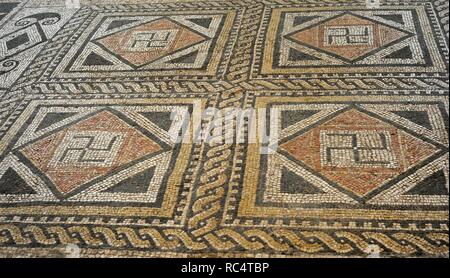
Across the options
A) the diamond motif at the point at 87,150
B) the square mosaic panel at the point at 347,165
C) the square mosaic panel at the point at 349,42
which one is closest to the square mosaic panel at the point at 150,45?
the square mosaic panel at the point at 349,42

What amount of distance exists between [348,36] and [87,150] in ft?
8.16

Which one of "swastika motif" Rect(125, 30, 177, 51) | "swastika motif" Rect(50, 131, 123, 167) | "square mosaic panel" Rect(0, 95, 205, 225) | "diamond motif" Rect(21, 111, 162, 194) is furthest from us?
"swastika motif" Rect(125, 30, 177, 51)

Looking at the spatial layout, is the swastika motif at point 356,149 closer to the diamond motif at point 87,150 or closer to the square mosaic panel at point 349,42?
the square mosaic panel at point 349,42

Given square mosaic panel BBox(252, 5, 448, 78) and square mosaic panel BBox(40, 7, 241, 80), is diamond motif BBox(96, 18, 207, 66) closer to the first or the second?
square mosaic panel BBox(40, 7, 241, 80)

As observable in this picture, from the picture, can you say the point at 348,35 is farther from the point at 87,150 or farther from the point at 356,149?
the point at 87,150

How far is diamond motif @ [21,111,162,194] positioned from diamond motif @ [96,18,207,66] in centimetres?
100

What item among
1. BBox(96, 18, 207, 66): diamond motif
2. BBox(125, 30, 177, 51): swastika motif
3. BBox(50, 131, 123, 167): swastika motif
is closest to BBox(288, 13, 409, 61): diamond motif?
BBox(96, 18, 207, 66): diamond motif

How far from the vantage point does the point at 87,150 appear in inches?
162

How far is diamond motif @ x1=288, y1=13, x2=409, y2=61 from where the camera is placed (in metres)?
5.08

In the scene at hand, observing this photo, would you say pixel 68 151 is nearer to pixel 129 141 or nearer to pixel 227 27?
pixel 129 141

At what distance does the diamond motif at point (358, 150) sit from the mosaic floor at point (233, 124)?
0.5 inches

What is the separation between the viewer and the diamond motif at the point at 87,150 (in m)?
3.89
